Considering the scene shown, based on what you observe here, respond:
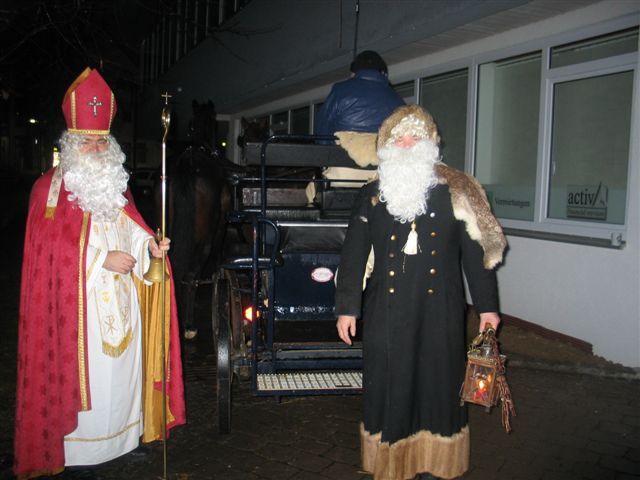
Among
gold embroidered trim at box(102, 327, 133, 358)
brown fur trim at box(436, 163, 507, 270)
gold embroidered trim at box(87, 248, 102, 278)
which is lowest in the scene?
gold embroidered trim at box(102, 327, 133, 358)

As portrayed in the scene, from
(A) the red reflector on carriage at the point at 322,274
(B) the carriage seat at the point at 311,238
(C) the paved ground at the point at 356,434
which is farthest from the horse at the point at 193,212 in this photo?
(A) the red reflector on carriage at the point at 322,274

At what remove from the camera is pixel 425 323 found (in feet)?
10.5

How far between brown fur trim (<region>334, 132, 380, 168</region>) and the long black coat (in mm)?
1309

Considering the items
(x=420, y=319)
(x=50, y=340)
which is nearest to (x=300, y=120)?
(x=50, y=340)

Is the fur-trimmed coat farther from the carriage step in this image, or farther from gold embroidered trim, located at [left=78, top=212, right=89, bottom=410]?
gold embroidered trim, located at [left=78, top=212, right=89, bottom=410]

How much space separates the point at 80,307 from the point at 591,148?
5.34m

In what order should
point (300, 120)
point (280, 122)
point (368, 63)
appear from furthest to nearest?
1. point (280, 122)
2. point (300, 120)
3. point (368, 63)

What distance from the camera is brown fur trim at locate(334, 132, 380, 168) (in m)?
4.52

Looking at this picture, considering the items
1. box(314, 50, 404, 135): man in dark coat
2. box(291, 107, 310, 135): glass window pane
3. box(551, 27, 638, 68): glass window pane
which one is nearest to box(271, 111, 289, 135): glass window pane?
box(291, 107, 310, 135): glass window pane

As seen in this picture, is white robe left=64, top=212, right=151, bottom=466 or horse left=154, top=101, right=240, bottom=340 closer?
white robe left=64, top=212, right=151, bottom=466

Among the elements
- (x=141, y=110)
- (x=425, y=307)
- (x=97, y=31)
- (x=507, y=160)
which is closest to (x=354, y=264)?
(x=425, y=307)

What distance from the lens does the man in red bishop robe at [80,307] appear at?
11.4 feet

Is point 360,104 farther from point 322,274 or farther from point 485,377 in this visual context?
point 485,377

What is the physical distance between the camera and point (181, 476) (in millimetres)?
3836
